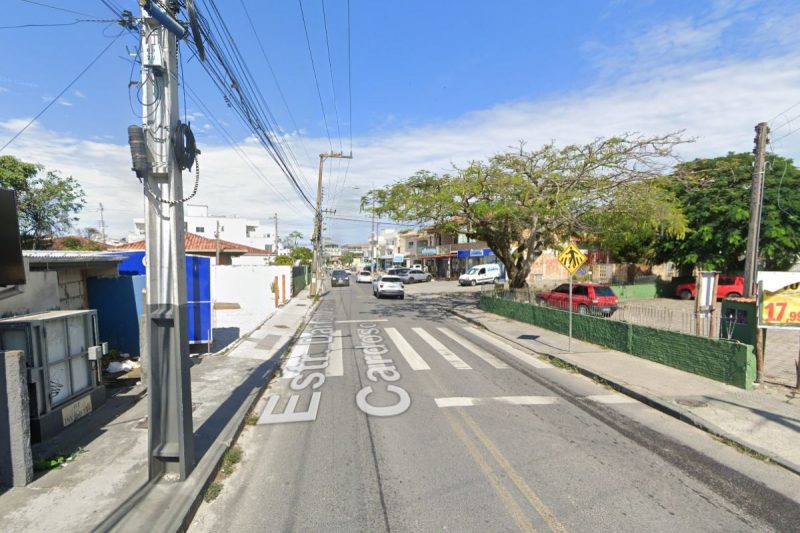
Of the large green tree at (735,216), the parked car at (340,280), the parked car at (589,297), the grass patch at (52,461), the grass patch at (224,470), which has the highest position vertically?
the large green tree at (735,216)

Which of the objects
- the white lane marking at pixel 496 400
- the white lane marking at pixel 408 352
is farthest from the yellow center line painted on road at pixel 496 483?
the white lane marking at pixel 408 352

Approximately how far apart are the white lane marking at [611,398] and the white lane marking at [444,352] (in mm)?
2745

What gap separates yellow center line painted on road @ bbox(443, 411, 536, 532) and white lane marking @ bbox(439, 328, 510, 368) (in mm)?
4332

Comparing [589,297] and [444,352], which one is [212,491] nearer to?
[444,352]

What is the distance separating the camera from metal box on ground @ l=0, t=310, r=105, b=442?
545 cm

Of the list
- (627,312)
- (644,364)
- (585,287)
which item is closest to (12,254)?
(644,364)

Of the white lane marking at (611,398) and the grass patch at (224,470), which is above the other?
the grass patch at (224,470)

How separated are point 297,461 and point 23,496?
2530mm

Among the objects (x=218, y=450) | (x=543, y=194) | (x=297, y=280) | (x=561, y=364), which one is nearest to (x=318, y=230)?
(x=297, y=280)

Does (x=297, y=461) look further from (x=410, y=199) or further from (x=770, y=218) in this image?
(x=770, y=218)

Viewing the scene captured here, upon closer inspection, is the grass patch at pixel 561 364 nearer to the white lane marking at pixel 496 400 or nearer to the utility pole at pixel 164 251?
the white lane marking at pixel 496 400

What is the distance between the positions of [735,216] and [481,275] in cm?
2092

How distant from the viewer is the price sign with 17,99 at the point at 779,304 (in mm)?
8055

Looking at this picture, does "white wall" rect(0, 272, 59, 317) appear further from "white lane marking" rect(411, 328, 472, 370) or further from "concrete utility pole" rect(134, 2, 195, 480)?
"white lane marking" rect(411, 328, 472, 370)
